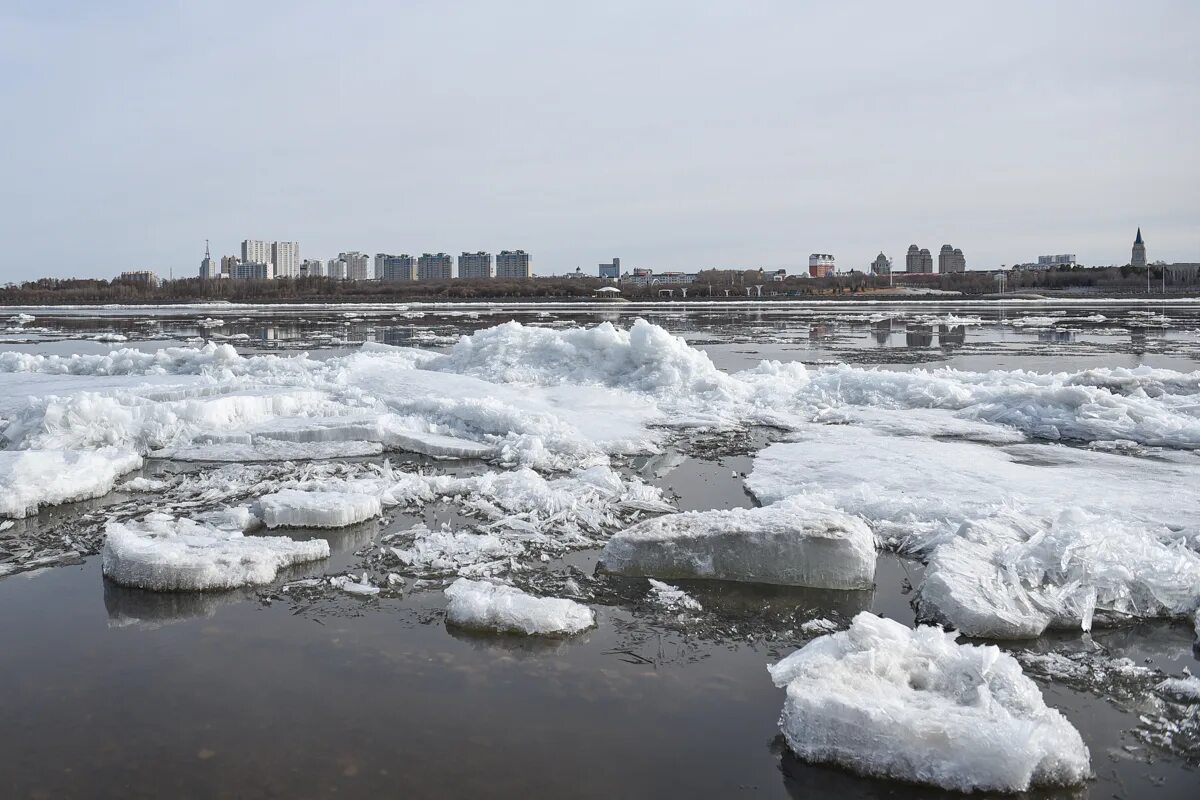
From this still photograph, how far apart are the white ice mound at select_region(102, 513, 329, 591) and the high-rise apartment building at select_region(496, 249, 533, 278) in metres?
186

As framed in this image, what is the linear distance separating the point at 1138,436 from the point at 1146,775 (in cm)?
790

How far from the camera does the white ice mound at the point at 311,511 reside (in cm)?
666

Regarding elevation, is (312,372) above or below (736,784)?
above

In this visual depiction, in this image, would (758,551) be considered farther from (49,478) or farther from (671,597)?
(49,478)

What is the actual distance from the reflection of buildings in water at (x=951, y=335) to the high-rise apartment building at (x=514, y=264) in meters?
158

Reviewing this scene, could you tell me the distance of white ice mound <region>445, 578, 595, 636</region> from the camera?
15.8ft

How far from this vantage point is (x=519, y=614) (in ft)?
16.0

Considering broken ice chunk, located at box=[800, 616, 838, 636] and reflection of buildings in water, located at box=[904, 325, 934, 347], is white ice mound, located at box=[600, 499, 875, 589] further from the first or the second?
→ reflection of buildings in water, located at box=[904, 325, 934, 347]

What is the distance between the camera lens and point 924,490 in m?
7.54

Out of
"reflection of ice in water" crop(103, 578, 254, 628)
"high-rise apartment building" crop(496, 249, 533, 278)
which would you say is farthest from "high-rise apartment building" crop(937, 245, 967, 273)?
"reflection of ice in water" crop(103, 578, 254, 628)

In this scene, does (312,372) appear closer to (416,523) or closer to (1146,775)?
(416,523)

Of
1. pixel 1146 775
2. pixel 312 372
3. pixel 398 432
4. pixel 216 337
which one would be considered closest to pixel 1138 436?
pixel 1146 775

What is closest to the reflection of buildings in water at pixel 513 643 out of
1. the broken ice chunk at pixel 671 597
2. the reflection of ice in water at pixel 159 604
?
the broken ice chunk at pixel 671 597

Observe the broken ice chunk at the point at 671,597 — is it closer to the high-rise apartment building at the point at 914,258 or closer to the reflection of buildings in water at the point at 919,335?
the reflection of buildings in water at the point at 919,335
